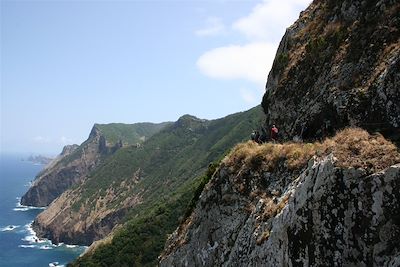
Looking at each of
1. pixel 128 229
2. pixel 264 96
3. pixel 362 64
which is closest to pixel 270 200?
pixel 362 64

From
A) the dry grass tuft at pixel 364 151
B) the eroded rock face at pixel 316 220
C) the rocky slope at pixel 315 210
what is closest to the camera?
the eroded rock face at pixel 316 220

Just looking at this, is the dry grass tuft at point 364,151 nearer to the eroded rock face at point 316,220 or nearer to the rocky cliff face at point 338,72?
the eroded rock face at point 316,220

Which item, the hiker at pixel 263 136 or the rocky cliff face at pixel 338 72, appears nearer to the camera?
the rocky cliff face at pixel 338 72

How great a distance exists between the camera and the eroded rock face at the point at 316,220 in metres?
13.7

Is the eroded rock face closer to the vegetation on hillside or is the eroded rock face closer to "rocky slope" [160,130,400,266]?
"rocky slope" [160,130,400,266]

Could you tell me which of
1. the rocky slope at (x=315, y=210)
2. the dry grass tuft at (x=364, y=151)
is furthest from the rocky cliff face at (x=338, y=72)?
the rocky slope at (x=315, y=210)

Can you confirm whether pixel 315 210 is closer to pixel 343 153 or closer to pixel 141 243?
pixel 343 153

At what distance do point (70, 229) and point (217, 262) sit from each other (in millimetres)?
190922

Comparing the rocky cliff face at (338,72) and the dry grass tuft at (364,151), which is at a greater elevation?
the rocky cliff face at (338,72)

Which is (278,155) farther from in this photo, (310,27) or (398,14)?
(310,27)

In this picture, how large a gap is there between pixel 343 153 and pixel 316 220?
270 cm

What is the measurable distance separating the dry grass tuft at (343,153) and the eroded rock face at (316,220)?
433mm

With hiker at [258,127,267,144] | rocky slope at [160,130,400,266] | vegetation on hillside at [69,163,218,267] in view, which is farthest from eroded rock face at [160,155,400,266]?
vegetation on hillside at [69,163,218,267]

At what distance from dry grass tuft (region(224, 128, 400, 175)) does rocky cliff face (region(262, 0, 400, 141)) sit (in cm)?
205
